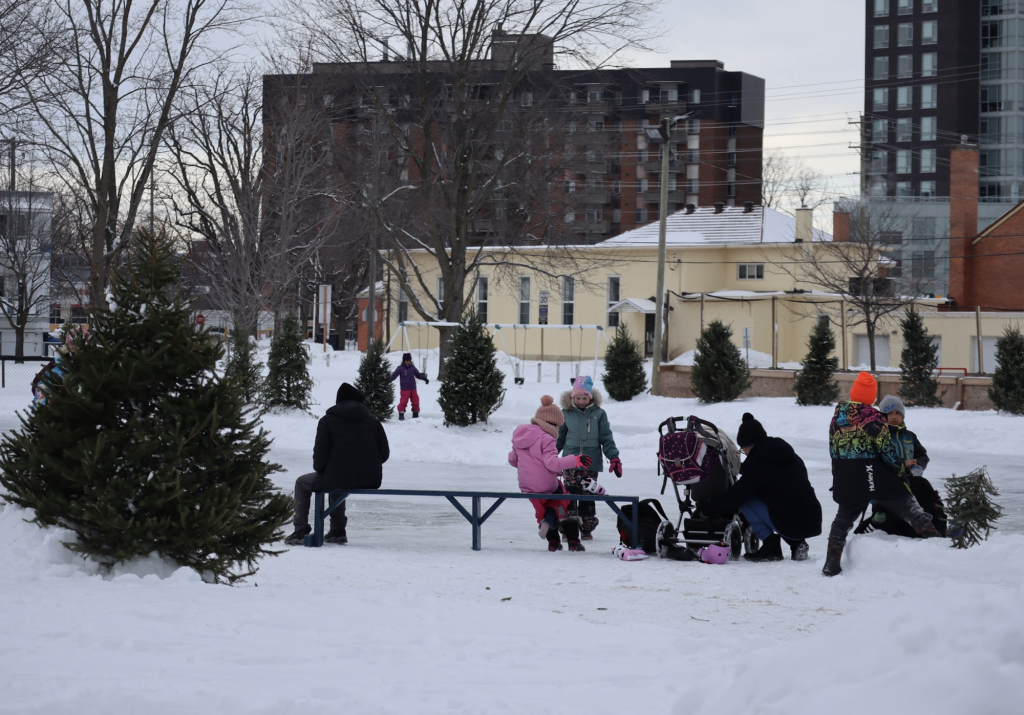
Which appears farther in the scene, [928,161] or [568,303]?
[928,161]

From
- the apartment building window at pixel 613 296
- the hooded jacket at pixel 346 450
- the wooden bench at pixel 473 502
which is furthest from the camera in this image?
the apartment building window at pixel 613 296

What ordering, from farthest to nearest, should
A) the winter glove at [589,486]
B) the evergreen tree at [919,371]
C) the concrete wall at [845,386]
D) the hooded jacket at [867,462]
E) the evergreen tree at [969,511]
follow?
1. the concrete wall at [845,386]
2. the evergreen tree at [919,371]
3. the winter glove at [589,486]
4. the evergreen tree at [969,511]
5. the hooded jacket at [867,462]

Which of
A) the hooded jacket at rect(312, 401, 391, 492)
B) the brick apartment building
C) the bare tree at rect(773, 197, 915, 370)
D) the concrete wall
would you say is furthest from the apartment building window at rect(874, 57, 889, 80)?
the hooded jacket at rect(312, 401, 391, 492)

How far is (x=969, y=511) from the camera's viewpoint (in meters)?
8.96

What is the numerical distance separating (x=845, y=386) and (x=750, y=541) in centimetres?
2112

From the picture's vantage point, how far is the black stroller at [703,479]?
9789 millimetres

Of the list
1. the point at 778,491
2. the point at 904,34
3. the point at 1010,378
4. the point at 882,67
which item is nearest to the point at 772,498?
the point at 778,491

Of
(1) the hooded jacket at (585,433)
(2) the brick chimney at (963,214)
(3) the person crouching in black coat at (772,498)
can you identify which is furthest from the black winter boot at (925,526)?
(2) the brick chimney at (963,214)

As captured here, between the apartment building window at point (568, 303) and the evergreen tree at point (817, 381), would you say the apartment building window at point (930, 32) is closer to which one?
the apartment building window at point (568, 303)

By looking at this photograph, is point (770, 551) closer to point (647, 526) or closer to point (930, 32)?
point (647, 526)

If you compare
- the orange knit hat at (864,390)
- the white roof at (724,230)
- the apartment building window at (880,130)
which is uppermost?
the apartment building window at (880,130)

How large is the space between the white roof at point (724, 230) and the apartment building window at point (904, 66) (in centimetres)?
5260

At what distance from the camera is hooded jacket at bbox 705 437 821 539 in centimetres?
962

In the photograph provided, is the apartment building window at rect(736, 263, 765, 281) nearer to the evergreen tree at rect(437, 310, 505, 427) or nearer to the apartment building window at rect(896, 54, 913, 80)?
the evergreen tree at rect(437, 310, 505, 427)
